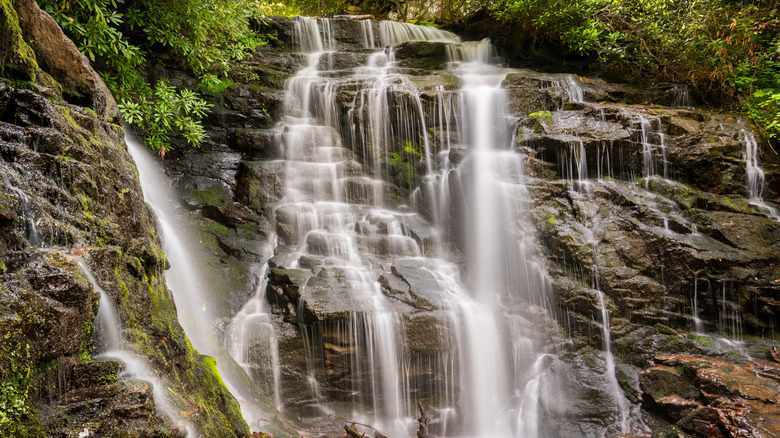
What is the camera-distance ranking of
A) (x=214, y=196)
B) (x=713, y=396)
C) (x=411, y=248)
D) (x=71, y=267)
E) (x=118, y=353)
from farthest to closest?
(x=214, y=196) → (x=411, y=248) → (x=713, y=396) → (x=118, y=353) → (x=71, y=267)

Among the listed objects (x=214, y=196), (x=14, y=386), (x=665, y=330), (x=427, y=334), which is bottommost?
(x=665, y=330)

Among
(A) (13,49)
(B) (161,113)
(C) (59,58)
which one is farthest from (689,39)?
(A) (13,49)

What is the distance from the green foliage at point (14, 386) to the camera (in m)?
1.96

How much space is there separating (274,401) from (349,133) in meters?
6.25

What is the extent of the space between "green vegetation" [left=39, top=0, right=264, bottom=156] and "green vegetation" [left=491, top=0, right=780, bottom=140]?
7854mm

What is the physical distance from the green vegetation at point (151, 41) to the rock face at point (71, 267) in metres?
2.43

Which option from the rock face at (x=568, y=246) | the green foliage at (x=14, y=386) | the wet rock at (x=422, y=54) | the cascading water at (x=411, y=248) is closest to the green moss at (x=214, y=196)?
the rock face at (x=568, y=246)

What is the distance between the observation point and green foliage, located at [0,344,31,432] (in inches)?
77.1

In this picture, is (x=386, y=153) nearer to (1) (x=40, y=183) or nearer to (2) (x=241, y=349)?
(2) (x=241, y=349)

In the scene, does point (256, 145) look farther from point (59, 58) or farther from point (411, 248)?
point (59, 58)

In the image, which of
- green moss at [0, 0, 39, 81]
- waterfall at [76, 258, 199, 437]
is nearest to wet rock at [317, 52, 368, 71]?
green moss at [0, 0, 39, 81]

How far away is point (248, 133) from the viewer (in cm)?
942

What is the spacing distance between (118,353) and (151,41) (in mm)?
7183

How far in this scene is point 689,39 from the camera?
950 centimetres
